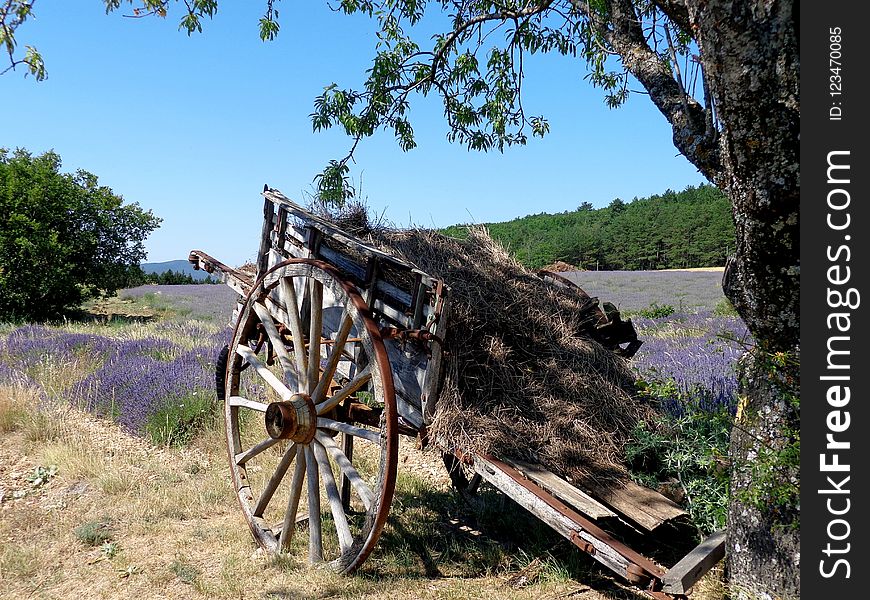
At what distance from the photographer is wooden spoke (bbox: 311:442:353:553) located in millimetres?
3230

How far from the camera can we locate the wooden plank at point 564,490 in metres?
2.68

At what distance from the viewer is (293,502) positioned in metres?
3.56

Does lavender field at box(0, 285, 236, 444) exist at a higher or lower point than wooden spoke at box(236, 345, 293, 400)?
lower

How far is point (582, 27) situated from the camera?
616cm

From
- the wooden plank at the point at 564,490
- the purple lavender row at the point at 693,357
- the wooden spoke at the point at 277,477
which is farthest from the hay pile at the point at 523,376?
the wooden spoke at the point at 277,477

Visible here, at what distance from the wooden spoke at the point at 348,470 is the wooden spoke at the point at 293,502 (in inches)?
10.0

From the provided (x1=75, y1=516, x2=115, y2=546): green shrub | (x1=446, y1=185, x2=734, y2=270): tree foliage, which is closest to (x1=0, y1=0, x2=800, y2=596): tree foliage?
(x1=75, y1=516, x2=115, y2=546): green shrub

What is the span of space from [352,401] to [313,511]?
702 millimetres

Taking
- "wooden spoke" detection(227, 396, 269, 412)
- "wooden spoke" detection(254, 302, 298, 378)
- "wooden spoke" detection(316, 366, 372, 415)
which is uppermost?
"wooden spoke" detection(254, 302, 298, 378)

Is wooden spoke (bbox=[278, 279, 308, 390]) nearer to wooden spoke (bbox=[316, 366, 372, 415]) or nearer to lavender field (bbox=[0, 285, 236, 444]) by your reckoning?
wooden spoke (bbox=[316, 366, 372, 415])

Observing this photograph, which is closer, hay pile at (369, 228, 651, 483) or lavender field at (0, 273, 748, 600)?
hay pile at (369, 228, 651, 483)

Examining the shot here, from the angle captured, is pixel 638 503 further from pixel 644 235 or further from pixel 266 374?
pixel 644 235

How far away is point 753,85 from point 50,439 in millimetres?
6958

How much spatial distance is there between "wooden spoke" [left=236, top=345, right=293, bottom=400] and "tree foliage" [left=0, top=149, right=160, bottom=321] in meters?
12.7
